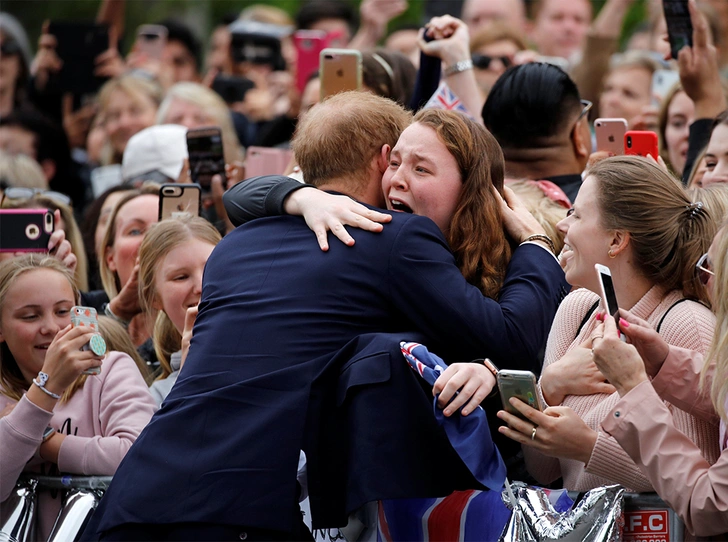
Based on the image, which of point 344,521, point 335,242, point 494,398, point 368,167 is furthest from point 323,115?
point 344,521

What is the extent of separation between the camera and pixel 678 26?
5316 millimetres

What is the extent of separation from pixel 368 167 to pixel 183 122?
438cm

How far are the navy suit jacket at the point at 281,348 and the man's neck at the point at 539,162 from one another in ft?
5.02

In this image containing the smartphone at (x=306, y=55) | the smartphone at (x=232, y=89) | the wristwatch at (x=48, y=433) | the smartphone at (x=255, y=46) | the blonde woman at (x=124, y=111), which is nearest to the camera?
the wristwatch at (x=48, y=433)

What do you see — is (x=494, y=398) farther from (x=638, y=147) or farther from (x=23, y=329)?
(x=23, y=329)

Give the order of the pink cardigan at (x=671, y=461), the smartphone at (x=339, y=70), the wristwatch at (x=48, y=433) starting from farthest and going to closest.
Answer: the smartphone at (x=339, y=70) → the wristwatch at (x=48, y=433) → the pink cardigan at (x=671, y=461)

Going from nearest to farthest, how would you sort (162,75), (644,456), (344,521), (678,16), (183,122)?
(644,456), (344,521), (678,16), (183,122), (162,75)

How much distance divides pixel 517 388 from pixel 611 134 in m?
1.80

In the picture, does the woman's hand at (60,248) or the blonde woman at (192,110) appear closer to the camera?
the woman's hand at (60,248)

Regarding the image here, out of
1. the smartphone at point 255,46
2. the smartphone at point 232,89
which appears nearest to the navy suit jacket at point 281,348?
the smartphone at point 232,89

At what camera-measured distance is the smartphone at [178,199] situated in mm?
5016

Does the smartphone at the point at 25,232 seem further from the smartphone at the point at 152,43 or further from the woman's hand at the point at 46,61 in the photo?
the smartphone at the point at 152,43

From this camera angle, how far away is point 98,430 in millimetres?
4129

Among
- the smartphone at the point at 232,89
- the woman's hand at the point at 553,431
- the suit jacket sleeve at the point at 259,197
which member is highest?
the suit jacket sleeve at the point at 259,197
